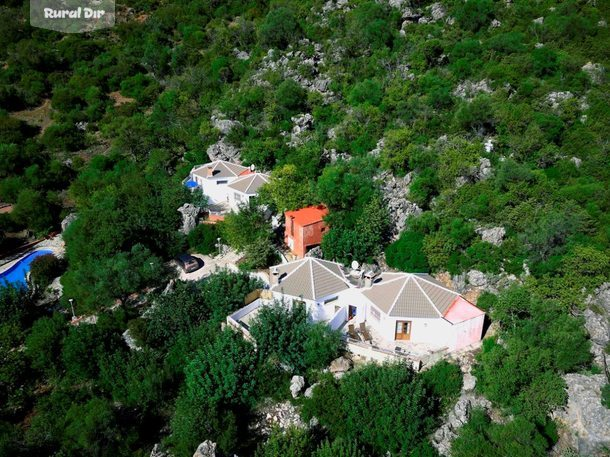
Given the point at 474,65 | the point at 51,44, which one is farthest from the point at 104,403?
the point at 51,44

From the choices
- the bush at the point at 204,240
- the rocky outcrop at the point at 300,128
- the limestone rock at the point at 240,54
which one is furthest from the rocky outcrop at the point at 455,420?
the limestone rock at the point at 240,54

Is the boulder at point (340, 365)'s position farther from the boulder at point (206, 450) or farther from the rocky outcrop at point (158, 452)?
the rocky outcrop at point (158, 452)

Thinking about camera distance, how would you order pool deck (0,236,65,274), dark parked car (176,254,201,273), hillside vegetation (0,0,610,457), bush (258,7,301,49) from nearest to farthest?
hillside vegetation (0,0,610,457) < dark parked car (176,254,201,273) < pool deck (0,236,65,274) < bush (258,7,301,49)

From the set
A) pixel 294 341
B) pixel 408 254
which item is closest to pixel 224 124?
pixel 408 254

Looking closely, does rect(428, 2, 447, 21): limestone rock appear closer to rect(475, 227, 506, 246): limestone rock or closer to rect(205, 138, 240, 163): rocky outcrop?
rect(205, 138, 240, 163): rocky outcrop

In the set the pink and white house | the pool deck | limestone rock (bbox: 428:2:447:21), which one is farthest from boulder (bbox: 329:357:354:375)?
limestone rock (bbox: 428:2:447:21)

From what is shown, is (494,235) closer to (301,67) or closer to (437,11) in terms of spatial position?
(301,67)
